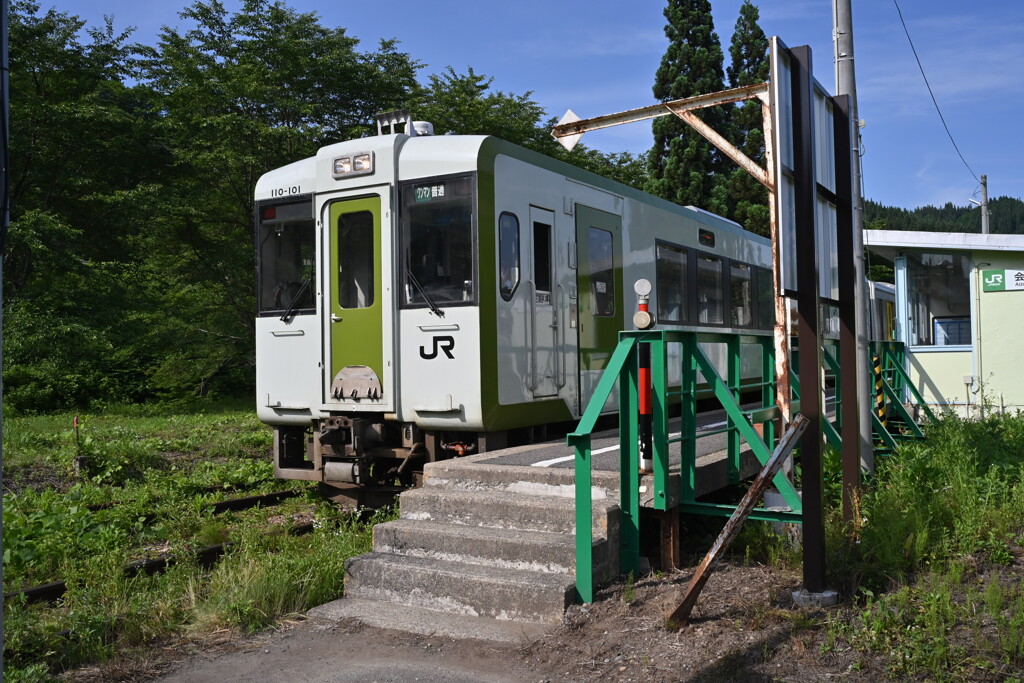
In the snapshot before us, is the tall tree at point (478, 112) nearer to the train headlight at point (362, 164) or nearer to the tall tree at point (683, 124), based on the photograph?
the tall tree at point (683, 124)

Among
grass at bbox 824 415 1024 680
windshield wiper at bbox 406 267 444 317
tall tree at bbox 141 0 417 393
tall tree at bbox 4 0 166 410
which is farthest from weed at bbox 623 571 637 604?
tall tree at bbox 141 0 417 393

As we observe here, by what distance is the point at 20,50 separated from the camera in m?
20.8

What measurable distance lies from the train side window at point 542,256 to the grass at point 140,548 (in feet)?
8.74

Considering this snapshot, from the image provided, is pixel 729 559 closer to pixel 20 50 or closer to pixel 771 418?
pixel 771 418

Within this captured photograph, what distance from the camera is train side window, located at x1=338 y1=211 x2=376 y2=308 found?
8281 mm

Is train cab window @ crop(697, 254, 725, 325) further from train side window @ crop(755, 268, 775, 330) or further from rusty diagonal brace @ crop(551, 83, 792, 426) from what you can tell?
rusty diagonal brace @ crop(551, 83, 792, 426)

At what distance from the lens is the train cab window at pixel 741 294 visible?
1334cm

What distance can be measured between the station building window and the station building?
0.01 metres

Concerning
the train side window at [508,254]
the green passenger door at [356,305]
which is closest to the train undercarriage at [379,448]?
the green passenger door at [356,305]

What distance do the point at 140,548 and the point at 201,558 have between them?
0.82 metres

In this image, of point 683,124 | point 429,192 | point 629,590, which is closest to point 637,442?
point 629,590

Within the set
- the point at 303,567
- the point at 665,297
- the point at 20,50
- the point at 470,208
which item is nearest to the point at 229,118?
the point at 20,50

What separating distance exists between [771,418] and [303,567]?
369 centimetres

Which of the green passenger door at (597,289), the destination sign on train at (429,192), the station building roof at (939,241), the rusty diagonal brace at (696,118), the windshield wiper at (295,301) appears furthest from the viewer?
the station building roof at (939,241)
